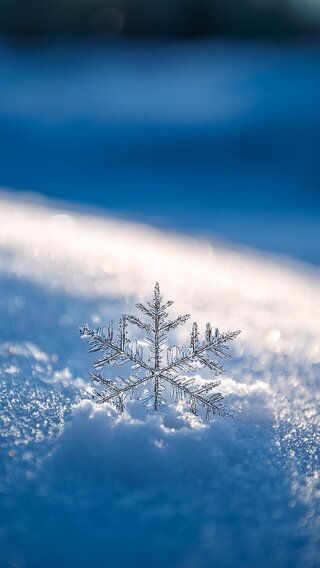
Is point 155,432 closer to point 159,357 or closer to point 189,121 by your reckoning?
point 159,357

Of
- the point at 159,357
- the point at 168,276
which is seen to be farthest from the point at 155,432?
the point at 168,276

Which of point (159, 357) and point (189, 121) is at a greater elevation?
point (189, 121)

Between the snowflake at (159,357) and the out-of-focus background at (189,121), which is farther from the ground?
the out-of-focus background at (189,121)

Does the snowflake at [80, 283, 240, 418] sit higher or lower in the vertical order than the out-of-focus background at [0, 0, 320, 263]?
lower

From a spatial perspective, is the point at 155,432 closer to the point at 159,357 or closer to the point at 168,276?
the point at 159,357

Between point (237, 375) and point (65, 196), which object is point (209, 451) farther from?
point (65, 196)

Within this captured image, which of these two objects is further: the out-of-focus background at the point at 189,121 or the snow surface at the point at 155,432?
the out-of-focus background at the point at 189,121

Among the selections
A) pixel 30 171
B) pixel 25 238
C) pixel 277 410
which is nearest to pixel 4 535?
pixel 277 410

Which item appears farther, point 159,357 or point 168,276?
point 168,276
